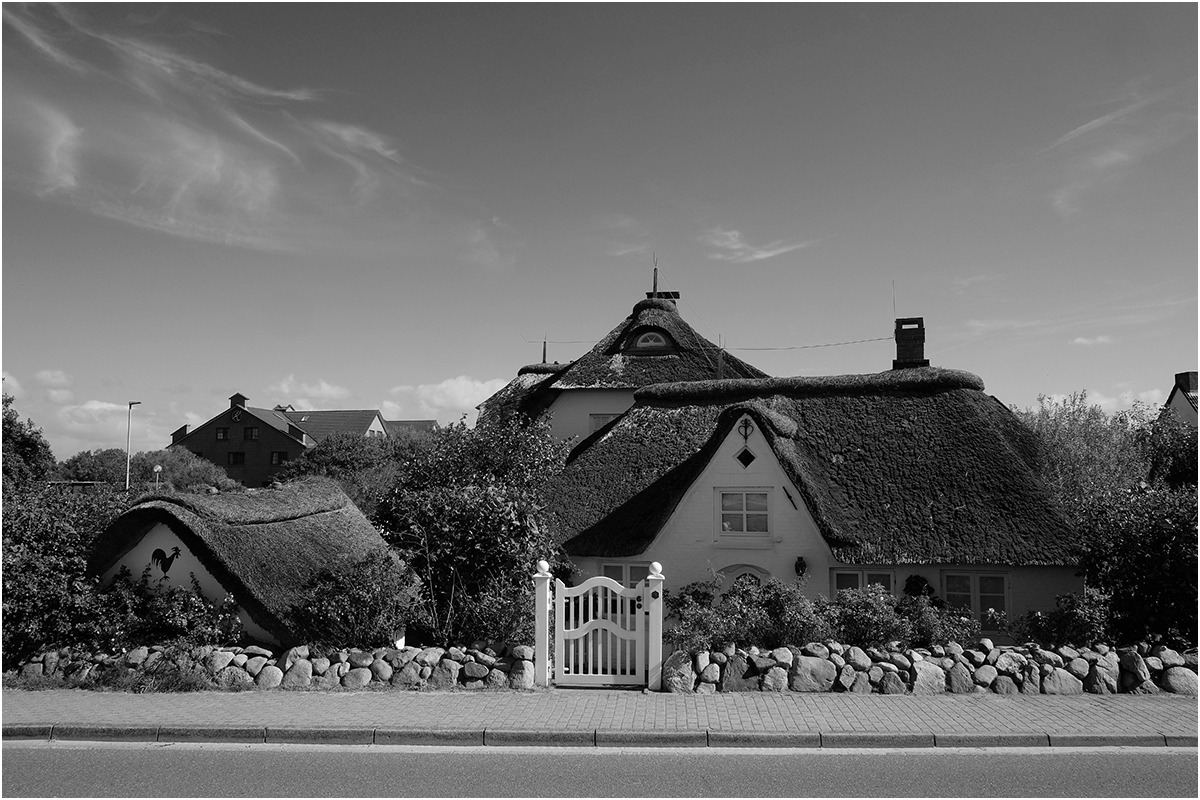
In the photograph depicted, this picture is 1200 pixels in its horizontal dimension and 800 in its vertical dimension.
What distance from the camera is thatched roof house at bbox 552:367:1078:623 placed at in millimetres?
16344

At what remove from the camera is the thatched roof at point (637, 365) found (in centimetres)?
2602

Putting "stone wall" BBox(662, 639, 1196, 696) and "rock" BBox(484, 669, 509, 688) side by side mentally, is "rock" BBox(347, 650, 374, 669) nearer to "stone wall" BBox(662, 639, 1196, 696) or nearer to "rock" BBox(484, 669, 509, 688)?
"rock" BBox(484, 669, 509, 688)

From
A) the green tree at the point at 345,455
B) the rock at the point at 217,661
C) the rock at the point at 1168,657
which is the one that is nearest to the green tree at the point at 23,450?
the green tree at the point at 345,455

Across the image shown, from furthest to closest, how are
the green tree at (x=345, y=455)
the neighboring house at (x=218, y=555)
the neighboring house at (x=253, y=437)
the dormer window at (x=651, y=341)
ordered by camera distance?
the neighboring house at (x=253, y=437) → the green tree at (x=345, y=455) → the dormer window at (x=651, y=341) → the neighboring house at (x=218, y=555)

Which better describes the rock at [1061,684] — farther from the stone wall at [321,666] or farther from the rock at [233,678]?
the rock at [233,678]

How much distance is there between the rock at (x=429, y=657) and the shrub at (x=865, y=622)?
→ 531cm

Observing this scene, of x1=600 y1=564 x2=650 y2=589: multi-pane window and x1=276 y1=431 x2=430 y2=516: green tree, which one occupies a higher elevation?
x1=276 y1=431 x2=430 y2=516: green tree

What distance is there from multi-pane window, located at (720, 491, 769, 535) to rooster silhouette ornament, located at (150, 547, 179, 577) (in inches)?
404

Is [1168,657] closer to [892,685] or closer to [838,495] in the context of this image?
[892,685]

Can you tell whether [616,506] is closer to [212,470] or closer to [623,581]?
[623,581]

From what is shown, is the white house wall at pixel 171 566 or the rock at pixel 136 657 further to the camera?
the white house wall at pixel 171 566

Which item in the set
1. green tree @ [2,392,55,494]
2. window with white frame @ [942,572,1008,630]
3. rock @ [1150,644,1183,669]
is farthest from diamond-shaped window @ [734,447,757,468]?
green tree @ [2,392,55,494]

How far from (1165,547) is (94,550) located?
1535 cm

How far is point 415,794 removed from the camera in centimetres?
754
